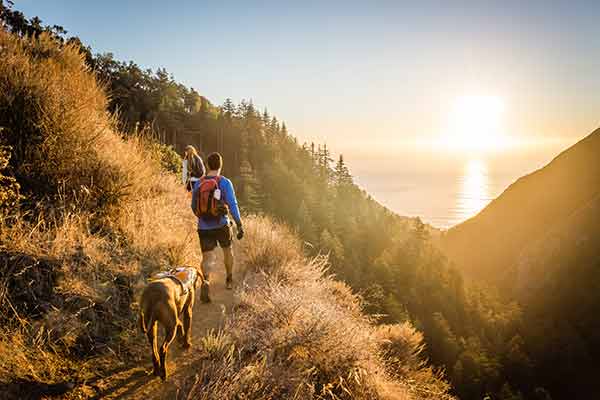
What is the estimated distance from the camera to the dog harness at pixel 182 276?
3.18m

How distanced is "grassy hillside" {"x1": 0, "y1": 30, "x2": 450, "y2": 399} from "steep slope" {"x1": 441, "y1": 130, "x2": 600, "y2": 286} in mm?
100841

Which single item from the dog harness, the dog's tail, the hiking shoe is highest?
the dog harness

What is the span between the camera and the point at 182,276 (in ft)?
11.1

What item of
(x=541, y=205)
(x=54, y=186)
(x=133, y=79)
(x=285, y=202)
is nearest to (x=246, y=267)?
(x=54, y=186)

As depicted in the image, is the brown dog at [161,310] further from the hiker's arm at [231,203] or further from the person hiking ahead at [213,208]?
the hiker's arm at [231,203]

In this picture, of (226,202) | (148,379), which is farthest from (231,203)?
(148,379)

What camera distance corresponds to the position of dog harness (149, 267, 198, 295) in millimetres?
3180

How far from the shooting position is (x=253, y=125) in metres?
65.5

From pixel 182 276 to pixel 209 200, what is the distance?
144cm

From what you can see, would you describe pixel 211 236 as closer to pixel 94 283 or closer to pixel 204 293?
pixel 204 293

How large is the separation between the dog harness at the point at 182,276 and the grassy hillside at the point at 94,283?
68cm

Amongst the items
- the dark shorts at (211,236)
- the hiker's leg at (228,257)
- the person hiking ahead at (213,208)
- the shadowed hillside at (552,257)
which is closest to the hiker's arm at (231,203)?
the person hiking ahead at (213,208)

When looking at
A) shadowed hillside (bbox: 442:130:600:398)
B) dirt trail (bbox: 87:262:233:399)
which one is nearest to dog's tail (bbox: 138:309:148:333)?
dirt trail (bbox: 87:262:233:399)

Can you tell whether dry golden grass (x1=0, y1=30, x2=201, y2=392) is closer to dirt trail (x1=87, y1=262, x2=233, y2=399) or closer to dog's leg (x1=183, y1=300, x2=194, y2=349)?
dirt trail (x1=87, y1=262, x2=233, y2=399)
